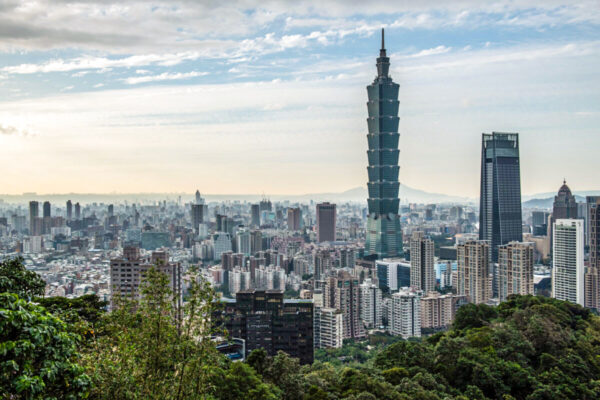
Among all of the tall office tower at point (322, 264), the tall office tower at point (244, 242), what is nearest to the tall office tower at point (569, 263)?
the tall office tower at point (322, 264)

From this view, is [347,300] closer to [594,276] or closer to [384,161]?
[594,276]

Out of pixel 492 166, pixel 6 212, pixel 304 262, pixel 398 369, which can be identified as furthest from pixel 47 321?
pixel 6 212

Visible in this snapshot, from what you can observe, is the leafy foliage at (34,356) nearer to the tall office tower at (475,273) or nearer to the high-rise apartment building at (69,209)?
the tall office tower at (475,273)

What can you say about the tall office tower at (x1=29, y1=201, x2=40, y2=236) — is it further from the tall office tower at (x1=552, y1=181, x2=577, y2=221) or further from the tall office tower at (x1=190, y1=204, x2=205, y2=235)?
the tall office tower at (x1=552, y1=181, x2=577, y2=221)

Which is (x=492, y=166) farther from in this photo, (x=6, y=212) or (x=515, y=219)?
(x=6, y=212)

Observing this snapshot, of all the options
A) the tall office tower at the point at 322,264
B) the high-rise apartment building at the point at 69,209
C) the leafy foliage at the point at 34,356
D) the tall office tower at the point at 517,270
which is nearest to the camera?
the leafy foliage at the point at 34,356

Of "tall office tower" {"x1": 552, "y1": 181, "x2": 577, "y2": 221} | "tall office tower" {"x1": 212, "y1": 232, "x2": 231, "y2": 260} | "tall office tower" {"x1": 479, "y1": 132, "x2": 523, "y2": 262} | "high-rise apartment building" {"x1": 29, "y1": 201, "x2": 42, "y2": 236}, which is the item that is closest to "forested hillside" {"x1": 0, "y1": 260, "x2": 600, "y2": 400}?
"tall office tower" {"x1": 479, "y1": 132, "x2": 523, "y2": 262}
